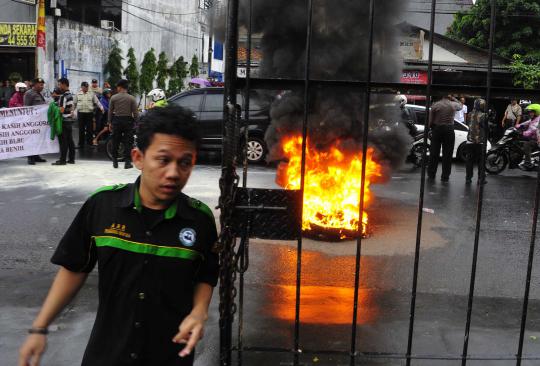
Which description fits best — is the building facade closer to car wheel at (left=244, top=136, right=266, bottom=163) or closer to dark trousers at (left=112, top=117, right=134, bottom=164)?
car wheel at (left=244, top=136, right=266, bottom=163)

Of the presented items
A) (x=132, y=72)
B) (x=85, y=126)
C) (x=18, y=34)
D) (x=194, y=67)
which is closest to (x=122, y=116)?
(x=85, y=126)

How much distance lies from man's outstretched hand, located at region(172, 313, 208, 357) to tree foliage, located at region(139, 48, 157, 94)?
29920 mm

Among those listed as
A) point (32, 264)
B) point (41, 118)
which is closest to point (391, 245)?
point (32, 264)

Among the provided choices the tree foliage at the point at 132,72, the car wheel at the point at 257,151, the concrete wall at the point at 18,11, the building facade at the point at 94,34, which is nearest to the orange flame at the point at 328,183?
the car wheel at the point at 257,151

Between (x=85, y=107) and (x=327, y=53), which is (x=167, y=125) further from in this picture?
(x=85, y=107)

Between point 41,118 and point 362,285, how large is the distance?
967 cm

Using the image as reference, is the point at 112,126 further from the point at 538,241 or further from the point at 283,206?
the point at 283,206

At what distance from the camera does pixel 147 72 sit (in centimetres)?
3092

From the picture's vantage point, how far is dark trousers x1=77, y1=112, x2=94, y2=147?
15.0 metres

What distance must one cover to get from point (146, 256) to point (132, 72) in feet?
93.3

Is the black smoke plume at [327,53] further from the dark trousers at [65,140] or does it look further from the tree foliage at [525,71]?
the dark trousers at [65,140]

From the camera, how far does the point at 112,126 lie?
12180 mm

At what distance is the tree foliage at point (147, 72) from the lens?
101 ft

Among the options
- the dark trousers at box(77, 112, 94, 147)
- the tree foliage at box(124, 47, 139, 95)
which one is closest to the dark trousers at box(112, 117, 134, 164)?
the dark trousers at box(77, 112, 94, 147)
